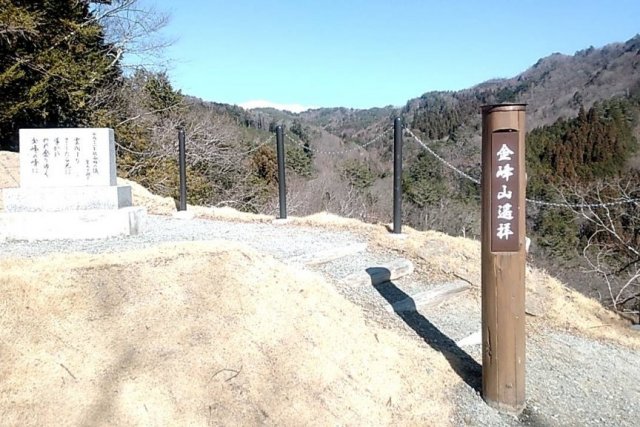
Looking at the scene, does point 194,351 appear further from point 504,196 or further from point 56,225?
point 56,225

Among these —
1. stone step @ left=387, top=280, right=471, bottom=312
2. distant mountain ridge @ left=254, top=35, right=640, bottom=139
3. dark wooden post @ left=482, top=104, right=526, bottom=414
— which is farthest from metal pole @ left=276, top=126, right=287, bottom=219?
distant mountain ridge @ left=254, top=35, right=640, bottom=139

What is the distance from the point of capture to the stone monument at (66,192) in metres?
5.20

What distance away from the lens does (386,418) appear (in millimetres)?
2738

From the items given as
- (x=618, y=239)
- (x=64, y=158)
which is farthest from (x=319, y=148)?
(x=64, y=158)

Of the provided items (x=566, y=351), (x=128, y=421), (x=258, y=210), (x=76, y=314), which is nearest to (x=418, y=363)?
(x=566, y=351)

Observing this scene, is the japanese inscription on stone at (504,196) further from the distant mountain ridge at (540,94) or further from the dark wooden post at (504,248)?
the distant mountain ridge at (540,94)

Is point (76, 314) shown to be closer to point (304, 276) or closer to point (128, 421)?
point (128, 421)

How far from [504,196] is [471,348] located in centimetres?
140

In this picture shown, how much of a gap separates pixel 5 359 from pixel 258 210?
15667mm

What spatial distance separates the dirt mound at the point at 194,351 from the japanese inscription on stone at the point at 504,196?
0.99 metres

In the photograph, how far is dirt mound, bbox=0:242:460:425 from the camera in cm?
244

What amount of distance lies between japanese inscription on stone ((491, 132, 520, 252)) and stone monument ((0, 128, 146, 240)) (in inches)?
155

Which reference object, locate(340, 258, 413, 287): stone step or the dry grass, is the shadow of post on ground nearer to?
locate(340, 258, 413, 287): stone step

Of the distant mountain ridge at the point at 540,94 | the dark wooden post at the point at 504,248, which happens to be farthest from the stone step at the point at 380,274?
the distant mountain ridge at the point at 540,94
